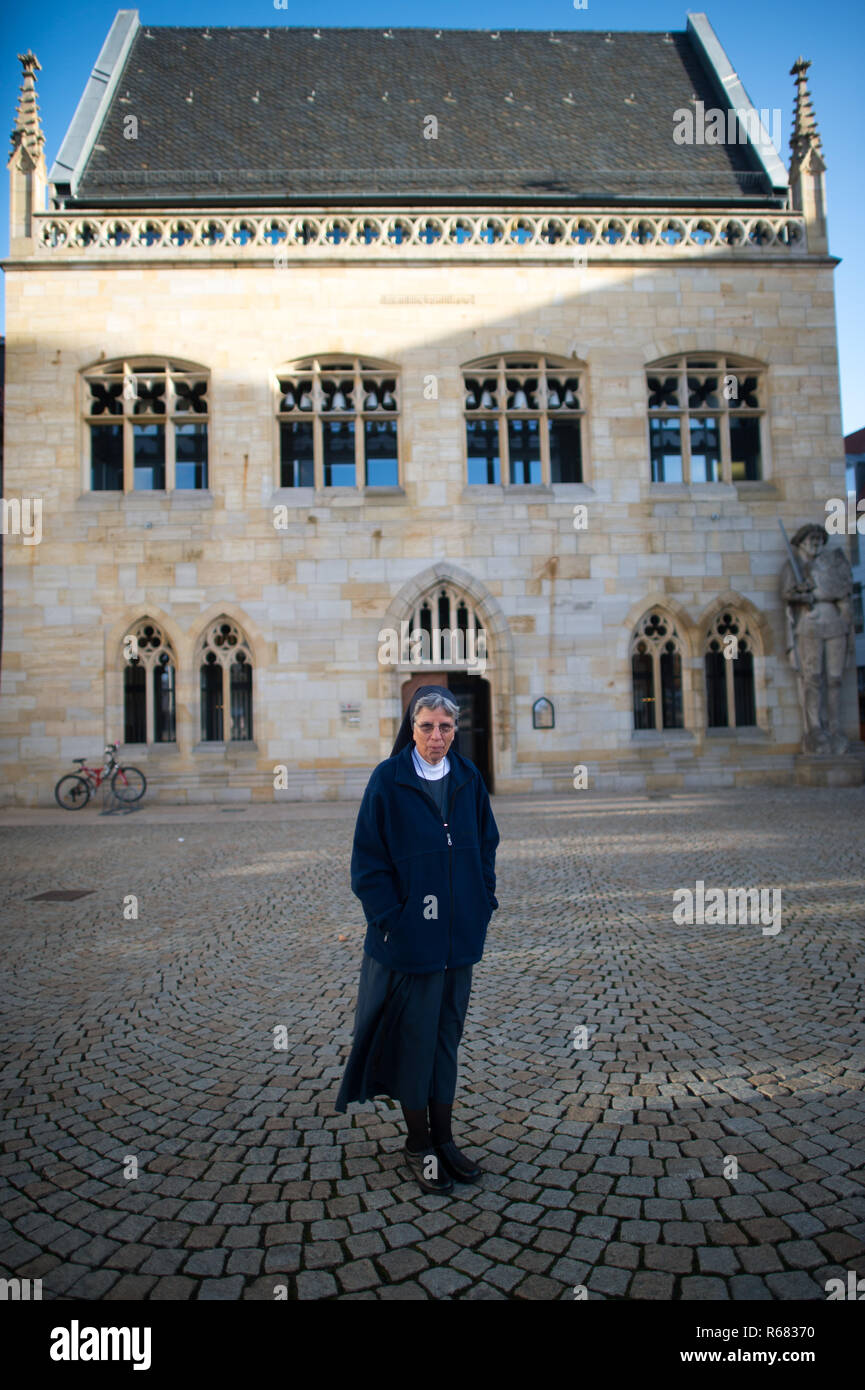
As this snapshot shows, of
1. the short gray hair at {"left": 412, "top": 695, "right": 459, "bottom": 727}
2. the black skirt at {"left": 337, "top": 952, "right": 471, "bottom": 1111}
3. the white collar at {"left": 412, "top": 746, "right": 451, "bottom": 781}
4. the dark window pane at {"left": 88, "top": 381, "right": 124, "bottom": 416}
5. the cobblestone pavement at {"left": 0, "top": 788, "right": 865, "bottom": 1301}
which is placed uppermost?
the dark window pane at {"left": 88, "top": 381, "right": 124, "bottom": 416}

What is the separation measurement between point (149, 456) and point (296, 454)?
2.97 m

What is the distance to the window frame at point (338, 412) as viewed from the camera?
1500 cm

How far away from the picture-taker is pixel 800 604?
14711mm

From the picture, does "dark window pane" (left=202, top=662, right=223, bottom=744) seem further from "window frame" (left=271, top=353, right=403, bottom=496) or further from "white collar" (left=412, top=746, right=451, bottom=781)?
"white collar" (left=412, top=746, right=451, bottom=781)

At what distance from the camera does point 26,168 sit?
587 inches

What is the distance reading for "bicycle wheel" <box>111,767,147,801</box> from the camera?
13.9 m

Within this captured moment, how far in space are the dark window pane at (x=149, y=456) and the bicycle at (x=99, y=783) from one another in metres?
Result: 5.38

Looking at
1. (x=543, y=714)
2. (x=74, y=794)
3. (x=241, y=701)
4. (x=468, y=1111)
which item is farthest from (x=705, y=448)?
(x=468, y=1111)

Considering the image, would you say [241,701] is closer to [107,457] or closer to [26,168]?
[107,457]

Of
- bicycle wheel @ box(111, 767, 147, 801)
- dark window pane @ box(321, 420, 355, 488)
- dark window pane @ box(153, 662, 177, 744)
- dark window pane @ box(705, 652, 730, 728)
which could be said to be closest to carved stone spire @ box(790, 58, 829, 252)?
dark window pane @ box(705, 652, 730, 728)

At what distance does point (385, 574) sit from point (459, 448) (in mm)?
2909

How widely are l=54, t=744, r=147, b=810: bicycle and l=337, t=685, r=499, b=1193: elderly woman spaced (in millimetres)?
12255
